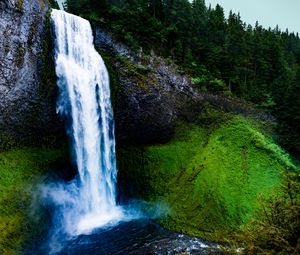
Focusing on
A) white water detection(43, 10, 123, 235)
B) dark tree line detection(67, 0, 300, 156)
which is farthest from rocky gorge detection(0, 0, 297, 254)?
dark tree line detection(67, 0, 300, 156)

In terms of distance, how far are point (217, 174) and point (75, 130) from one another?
377 inches

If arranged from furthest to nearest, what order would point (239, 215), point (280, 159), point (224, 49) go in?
1. point (224, 49)
2. point (280, 159)
3. point (239, 215)

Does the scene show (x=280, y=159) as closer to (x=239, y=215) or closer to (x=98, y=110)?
(x=239, y=215)

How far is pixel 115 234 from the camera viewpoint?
2008cm

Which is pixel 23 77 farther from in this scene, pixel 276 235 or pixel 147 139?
pixel 276 235

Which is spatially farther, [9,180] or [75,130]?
[75,130]

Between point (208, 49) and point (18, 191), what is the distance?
21.0 meters

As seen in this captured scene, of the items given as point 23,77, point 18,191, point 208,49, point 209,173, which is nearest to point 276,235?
point 18,191

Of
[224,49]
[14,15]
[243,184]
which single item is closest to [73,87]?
[14,15]

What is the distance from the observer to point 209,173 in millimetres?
24359

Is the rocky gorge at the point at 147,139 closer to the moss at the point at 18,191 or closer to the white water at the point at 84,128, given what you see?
the moss at the point at 18,191

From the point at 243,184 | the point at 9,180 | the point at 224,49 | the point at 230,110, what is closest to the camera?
the point at 9,180

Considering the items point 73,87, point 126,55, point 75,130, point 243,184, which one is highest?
point 126,55

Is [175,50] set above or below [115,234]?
above
